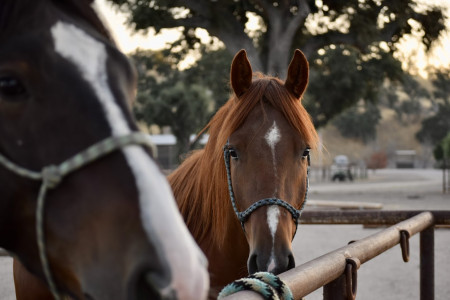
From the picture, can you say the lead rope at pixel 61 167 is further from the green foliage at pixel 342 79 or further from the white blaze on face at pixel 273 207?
the green foliage at pixel 342 79

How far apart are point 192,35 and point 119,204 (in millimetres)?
14925

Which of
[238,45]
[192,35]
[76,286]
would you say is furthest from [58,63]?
[192,35]

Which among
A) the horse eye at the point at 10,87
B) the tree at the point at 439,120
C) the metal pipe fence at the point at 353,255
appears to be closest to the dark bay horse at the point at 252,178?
the metal pipe fence at the point at 353,255

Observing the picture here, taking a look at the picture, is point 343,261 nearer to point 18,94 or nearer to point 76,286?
point 76,286

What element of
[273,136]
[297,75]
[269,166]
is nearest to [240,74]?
[297,75]

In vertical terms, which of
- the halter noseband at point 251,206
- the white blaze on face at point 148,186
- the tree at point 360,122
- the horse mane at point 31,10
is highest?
the tree at point 360,122

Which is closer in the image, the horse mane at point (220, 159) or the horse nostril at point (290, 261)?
the horse nostril at point (290, 261)

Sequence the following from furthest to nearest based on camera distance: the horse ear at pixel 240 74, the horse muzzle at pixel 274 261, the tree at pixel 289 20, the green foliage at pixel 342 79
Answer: the green foliage at pixel 342 79
the tree at pixel 289 20
the horse ear at pixel 240 74
the horse muzzle at pixel 274 261

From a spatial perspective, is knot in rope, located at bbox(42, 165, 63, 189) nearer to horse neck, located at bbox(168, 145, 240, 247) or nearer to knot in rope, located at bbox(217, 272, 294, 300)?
knot in rope, located at bbox(217, 272, 294, 300)

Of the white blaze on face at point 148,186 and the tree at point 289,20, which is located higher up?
the tree at point 289,20

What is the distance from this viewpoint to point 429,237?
3.42 meters

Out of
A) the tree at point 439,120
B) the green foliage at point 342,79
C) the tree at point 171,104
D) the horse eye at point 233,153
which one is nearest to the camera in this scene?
the horse eye at point 233,153

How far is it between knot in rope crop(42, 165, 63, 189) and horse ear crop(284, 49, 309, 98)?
1863 millimetres

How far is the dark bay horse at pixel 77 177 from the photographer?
0.74 meters
